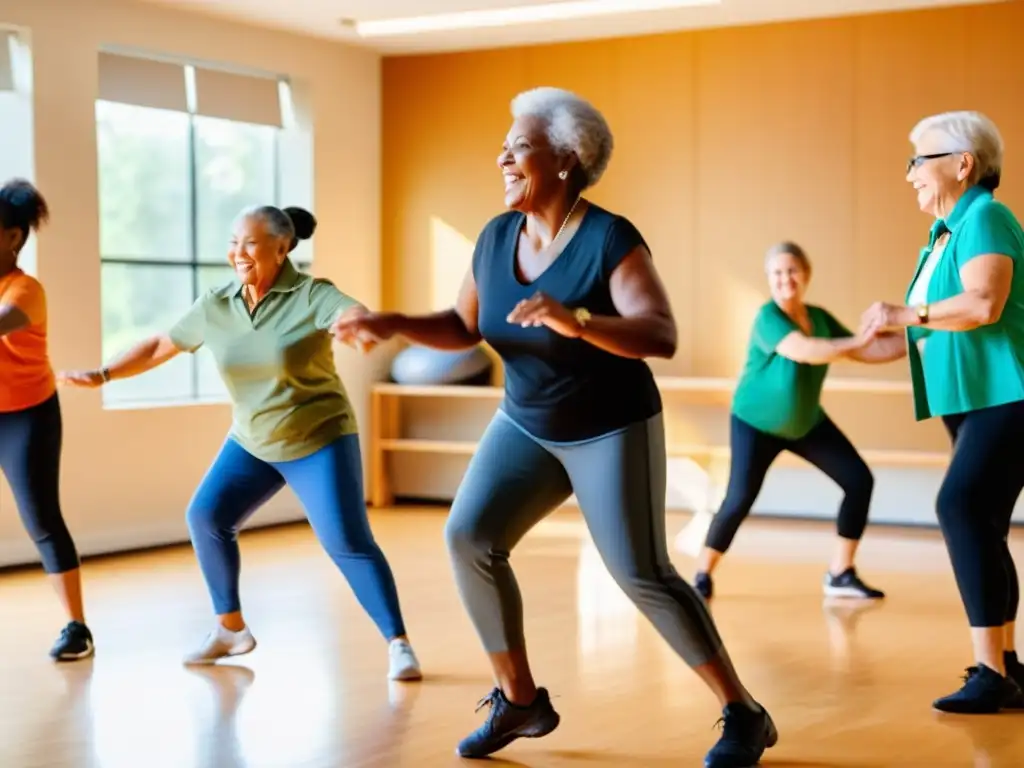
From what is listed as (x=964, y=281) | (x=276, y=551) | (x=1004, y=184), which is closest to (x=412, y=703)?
(x=964, y=281)

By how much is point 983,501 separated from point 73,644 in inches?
107

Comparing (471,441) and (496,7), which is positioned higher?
(496,7)

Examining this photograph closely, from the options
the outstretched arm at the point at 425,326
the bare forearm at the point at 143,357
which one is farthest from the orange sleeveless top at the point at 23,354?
the outstretched arm at the point at 425,326

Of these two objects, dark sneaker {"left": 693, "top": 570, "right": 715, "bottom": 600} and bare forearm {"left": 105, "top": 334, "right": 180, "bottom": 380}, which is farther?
dark sneaker {"left": 693, "top": 570, "right": 715, "bottom": 600}

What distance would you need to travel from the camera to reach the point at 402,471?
914 cm

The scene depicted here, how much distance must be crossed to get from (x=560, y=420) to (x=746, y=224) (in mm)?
5175

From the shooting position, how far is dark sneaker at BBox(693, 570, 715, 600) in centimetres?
588

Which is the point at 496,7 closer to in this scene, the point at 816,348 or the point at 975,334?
the point at 816,348

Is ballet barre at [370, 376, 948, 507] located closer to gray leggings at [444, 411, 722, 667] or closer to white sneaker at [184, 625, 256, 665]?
white sneaker at [184, 625, 256, 665]

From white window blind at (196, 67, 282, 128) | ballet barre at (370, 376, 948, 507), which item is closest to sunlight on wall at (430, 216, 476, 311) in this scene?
ballet barre at (370, 376, 948, 507)

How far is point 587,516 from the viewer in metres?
3.35

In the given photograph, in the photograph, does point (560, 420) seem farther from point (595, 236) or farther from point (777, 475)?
point (777, 475)

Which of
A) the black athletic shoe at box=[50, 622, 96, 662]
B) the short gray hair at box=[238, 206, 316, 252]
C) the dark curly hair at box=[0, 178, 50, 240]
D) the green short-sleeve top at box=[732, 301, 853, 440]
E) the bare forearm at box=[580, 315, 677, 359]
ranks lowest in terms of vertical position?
the black athletic shoe at box=[50, 622, 96, 662]

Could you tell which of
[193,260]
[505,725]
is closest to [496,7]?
[193,260]
